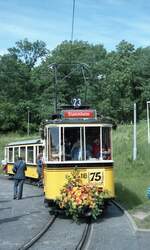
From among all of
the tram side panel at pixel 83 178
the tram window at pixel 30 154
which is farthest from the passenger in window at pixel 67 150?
the tram window at pixel 30 154

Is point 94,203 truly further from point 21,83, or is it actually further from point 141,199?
point 21,83

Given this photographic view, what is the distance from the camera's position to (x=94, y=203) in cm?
1593

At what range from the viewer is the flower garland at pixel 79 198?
1584 cm

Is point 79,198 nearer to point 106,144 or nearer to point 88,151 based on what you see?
point 88,151

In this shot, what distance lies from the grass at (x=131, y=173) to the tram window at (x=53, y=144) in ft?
9.15

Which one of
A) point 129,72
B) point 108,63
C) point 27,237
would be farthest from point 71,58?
point 27,237

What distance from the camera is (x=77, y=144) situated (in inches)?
672

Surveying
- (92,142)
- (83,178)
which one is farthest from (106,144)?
(83,178)

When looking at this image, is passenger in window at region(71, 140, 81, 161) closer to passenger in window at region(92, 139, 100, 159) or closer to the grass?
passenger in window at region(92, 139, 100, 159)

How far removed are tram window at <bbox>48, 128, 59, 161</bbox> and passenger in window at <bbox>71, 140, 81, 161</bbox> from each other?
462 mm

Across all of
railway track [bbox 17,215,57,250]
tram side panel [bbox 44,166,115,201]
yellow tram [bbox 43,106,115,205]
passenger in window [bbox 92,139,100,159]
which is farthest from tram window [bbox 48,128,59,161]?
railway track [bbox 17,215,57,250]

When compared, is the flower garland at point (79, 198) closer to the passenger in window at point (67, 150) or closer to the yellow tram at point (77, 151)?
the yellow tram at point (77, 151)

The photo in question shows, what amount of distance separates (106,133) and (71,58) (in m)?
87.7

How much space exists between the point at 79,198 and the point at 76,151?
165cm
